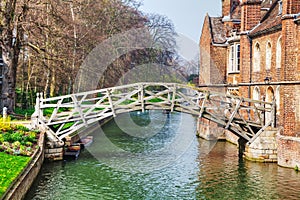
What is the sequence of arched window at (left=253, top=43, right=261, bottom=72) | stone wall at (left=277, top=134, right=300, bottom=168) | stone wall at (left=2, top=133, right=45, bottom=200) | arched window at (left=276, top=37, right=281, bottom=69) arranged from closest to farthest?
stone wall at (left=2, top=133, right=45, bottom=200)
stone wall at (left=277, top=134, right=300, bottom=168)
arched window at (left=276, top=37, right=281, bottom=69)
arched window at (left=253, top=43, right=261, bottom=72)

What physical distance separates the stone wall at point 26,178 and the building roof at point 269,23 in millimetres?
11688

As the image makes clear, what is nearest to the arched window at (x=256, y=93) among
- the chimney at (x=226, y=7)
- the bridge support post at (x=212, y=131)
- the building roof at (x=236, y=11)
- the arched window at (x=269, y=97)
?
the arched window at (x=269, y=97)

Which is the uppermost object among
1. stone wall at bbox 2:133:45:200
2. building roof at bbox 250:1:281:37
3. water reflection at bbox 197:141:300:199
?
building roof at bbox 250:1:281:37

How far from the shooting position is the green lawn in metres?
11.8

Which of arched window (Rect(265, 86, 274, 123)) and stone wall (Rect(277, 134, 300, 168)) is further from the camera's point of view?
arched window (Rect(265, 86, 274, 123))

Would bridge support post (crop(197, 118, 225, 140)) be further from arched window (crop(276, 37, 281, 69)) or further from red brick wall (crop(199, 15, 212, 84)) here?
arched window (crop(276, 37, 281, 69))

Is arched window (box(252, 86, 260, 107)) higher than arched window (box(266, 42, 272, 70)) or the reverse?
the reverse

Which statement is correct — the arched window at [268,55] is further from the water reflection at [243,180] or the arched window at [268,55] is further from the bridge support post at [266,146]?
the water reflection at [243,180]

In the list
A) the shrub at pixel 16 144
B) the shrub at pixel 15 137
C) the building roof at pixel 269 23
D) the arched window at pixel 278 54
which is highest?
the building roof at pixel 269 23

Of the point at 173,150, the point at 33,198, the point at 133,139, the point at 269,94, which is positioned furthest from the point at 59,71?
the point at 33,198

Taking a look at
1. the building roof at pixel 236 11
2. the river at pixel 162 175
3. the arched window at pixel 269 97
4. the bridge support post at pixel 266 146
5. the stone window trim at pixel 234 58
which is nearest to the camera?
the river at pixel 162 175

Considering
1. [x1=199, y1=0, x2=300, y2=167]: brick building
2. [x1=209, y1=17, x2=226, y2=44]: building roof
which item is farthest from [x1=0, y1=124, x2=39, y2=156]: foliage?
[x1=209, y1=17, x2=226, y2=44]: building roof

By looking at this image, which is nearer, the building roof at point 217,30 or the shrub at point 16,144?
the shrub at point 16,144

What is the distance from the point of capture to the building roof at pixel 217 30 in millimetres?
29297
